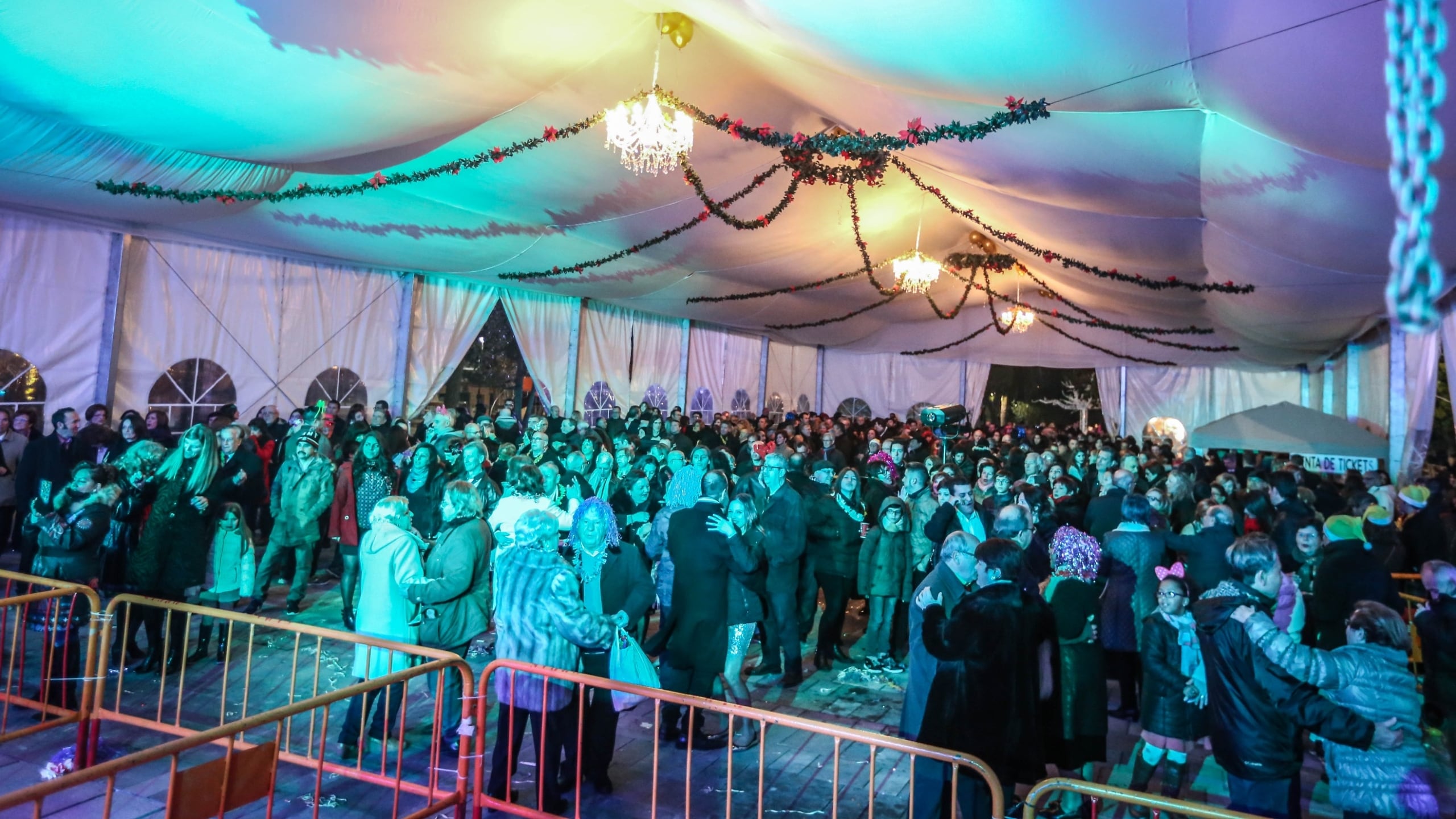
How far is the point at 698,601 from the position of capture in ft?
13.9

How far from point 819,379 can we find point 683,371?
6.80 meters

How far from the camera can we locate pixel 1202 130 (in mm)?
5203

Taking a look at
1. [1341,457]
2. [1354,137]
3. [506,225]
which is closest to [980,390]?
[1341,457]

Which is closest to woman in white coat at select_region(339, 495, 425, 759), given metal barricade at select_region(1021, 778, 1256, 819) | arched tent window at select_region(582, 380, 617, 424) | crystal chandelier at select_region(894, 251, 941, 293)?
metal barricade at select_region(1021, 778, 1256, 819)

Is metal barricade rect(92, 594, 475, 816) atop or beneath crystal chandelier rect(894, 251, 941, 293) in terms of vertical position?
beneath

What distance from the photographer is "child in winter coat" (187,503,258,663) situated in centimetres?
535

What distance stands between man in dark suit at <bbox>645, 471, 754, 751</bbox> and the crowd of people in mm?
15

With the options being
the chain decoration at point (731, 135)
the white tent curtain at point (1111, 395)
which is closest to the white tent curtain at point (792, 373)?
the white tent curtain at point (1111, 395)

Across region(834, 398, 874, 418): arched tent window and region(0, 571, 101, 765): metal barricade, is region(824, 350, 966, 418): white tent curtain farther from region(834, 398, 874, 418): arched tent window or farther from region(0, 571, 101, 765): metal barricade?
region(0, 571, 101, 765): metal barricade

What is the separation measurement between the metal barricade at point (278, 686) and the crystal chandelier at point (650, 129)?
3765mm

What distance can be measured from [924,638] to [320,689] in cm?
397

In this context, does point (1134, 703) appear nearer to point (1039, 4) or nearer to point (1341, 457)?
point (1039, 4)

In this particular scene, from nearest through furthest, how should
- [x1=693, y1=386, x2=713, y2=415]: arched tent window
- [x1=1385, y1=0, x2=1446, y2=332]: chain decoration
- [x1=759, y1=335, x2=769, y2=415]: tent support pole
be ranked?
[x1=1385, y1=0, x2=1446, y2=332]: chain decoration
[x1=693, y1=386, x2=713, y2=415]: arched tent window
[x1=759, y1=335, x2=769, y2=415]: tent support pole

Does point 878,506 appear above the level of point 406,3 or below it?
below
